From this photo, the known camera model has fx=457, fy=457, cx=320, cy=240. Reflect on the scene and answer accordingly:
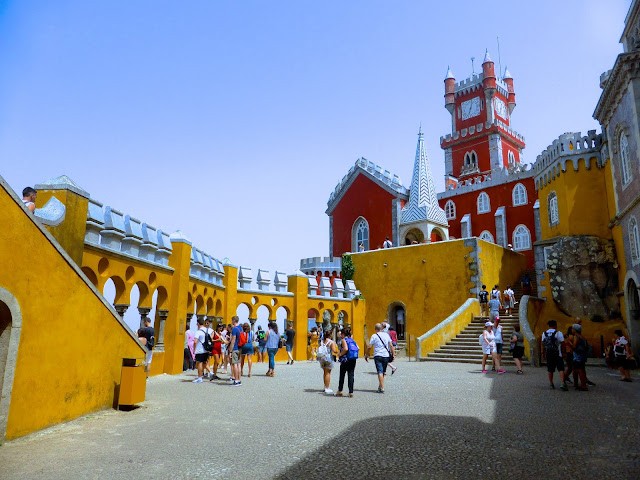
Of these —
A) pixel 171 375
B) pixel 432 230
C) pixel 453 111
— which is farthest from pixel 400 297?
pixel 453 111

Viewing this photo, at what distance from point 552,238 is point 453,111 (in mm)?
25273

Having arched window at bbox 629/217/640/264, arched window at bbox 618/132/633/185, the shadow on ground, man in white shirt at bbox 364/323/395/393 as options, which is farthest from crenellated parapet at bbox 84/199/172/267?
arched window at bbox 618/132/633/185

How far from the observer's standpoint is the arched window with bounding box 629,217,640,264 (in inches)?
604

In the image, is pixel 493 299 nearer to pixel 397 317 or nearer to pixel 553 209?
pixel 397 317

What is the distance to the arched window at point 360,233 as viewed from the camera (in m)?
31.3

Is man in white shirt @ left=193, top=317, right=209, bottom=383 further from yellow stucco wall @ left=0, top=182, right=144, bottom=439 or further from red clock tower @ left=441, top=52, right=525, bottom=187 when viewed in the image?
red clock tower @ left=441, top=52, right=525, bottom=187

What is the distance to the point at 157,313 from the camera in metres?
11.9

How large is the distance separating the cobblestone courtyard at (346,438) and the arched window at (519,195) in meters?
23.7

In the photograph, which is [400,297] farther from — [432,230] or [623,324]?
[623,324]

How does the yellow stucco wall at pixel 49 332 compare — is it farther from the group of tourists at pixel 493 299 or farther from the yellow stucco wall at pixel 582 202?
the yellow stucco wall at pixel 582 202

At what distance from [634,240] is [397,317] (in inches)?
394

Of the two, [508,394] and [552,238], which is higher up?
[552,238]

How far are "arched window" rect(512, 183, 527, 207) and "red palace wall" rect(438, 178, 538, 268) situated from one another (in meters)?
0.18

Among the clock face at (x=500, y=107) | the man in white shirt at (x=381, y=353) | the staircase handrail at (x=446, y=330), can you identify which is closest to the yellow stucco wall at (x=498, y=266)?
the staircase handrail at (x=446, y=330)
